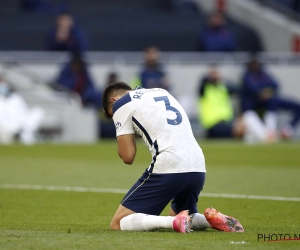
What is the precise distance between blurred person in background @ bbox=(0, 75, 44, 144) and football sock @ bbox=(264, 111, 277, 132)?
18.7ft

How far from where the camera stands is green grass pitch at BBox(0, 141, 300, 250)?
7.38 metres

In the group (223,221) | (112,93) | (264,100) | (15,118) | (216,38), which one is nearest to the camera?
(223,221)

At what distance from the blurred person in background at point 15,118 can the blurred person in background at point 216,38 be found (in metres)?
5.54

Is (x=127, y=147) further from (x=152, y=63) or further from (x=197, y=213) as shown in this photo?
(x=152, y=63)

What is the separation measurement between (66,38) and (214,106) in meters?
4.21

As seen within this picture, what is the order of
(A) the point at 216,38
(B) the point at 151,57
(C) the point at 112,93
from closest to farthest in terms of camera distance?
(C) the point at 112,93
(B) the point at 151,57
(A) the point at 216,38

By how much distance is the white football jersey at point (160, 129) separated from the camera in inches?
318

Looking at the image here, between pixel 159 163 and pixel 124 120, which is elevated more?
pixel 124 120

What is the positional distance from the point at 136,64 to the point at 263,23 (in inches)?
202

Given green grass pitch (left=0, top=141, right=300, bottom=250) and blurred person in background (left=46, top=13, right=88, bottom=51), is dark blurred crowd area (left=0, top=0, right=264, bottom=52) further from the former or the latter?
green grass pitch (left=0, top=141, right=300, bottom=250)

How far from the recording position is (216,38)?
25594mm

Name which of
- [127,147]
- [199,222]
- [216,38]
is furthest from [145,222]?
[216,38]

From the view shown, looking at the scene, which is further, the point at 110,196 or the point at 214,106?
the point at 214,106

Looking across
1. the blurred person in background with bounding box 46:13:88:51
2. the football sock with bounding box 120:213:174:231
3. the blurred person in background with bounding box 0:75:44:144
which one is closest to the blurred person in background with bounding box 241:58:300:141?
the blurred person in background with bounding box 46:13:88:51
